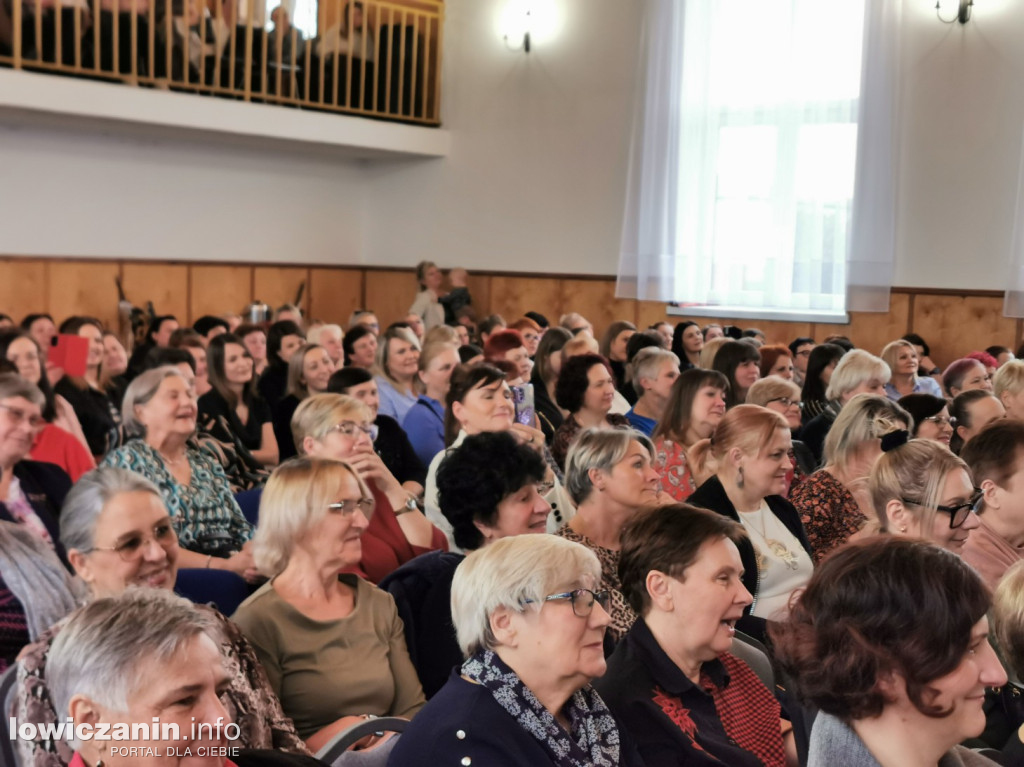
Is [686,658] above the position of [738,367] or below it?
below

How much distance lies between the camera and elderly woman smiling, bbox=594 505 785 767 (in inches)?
85.3

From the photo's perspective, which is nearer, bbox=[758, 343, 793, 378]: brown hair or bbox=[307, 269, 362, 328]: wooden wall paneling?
bbox=[758, 343, 793, 378]: brown hair

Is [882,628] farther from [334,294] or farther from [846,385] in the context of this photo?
[334,294]

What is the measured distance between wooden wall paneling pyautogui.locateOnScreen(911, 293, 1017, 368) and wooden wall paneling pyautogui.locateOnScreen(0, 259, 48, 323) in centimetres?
743

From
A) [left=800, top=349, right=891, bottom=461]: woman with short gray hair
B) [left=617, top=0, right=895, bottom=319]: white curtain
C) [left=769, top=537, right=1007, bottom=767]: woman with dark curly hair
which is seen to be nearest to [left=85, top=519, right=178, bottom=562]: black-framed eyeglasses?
[left=769, top=537, right=1007, bottom=767]: woman with dark curly hair

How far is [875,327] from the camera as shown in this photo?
31.5 feet

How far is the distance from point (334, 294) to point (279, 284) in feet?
2.56

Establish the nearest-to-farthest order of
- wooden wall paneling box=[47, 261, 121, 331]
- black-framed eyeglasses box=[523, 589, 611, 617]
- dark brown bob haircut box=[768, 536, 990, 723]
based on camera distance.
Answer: dark brown bob haircut box=[768, 536, 990, 723] → black-framed eyeglasses box=[523, 589, 611, 617] → wooden wall paneling box=[47, 261, 121, 331]

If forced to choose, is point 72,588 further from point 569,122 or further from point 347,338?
point 569,122

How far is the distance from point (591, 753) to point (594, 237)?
9.48 metres

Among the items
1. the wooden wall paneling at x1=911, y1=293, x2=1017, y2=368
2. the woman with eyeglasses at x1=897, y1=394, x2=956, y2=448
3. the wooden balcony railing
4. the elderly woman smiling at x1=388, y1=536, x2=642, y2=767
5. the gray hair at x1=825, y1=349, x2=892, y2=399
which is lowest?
the elderly woman smiling at x1=388, y1=536, x2=642, y2=767

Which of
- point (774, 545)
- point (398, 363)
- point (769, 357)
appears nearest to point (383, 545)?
point (774, 545)

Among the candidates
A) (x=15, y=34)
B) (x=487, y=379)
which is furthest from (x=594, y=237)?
(x=487, y=379)

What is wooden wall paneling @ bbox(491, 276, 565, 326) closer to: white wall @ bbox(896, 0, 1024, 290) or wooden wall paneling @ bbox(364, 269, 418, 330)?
wooden wall paneling @ bbox(364, 269, 418, 330)
